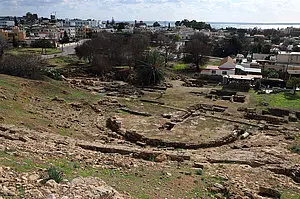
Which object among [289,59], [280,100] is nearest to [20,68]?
[280,100]

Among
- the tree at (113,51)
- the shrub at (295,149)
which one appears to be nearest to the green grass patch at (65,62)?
the tree at (113,51)

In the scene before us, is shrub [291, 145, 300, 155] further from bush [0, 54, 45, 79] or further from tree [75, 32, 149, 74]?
tree [75, 32, 149, 74]

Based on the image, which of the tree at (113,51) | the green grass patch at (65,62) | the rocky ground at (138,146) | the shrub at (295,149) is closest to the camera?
the rocky ground at (138,146)

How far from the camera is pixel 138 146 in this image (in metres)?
16.7

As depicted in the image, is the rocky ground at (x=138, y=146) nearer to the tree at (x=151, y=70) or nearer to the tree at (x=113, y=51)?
the tree at (x=151, y=70)

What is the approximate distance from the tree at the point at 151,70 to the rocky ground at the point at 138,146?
18.3ft

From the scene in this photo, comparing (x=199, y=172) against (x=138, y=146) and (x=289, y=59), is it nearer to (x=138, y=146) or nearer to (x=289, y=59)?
(x=138, y=146)

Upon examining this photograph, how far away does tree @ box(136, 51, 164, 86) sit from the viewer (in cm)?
3584

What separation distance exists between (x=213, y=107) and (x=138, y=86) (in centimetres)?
1193

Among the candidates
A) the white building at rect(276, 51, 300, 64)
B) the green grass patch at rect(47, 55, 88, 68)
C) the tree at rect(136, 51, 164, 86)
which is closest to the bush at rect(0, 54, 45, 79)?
the tree at rect(136, 51, 164, 86)

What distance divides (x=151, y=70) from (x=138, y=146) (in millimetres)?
20217

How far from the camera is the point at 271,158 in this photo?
46.3 feet

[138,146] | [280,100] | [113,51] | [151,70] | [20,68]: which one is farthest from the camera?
[113,51]

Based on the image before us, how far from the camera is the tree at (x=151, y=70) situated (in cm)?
3584
